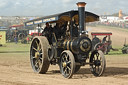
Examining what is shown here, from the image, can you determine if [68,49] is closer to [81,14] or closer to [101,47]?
[81,14]

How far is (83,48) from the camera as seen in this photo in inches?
344

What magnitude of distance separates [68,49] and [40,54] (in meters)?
1.24

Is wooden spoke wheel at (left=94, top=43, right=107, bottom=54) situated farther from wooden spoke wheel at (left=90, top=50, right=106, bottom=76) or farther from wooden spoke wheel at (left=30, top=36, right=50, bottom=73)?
wooden spoke wheel at (left=90, top=50, right=106, bottom=76)

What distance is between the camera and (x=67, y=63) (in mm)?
8484

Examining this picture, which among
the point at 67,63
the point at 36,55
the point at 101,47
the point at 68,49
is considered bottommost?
the point at 101,47

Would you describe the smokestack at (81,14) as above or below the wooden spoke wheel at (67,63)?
above

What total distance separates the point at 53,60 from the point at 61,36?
2.90ft

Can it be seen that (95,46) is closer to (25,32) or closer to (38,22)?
(38,22)

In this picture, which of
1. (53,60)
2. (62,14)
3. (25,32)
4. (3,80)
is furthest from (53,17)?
(25,32)

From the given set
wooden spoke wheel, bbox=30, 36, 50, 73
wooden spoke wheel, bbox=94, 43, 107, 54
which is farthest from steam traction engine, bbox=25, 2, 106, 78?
wooden spoke wheel, bbox=94, 43, 107, 54

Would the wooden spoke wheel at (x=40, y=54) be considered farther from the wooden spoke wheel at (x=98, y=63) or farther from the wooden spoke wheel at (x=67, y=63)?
the wooden spoke wheel at (x=98, y=63)

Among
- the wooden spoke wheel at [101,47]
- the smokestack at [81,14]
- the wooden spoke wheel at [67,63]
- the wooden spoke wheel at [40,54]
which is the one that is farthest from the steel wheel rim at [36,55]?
the wooden spoke wheel at [101,47]

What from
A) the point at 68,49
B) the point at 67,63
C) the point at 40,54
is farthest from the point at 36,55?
the point at 67,63

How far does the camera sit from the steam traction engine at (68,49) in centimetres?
864
